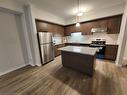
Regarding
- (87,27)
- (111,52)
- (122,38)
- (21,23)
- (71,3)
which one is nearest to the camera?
(122,38)

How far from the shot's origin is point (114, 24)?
3357 millimetres

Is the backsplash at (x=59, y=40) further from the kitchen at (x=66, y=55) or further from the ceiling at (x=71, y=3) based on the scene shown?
the ceiling at (x=71, y=3)

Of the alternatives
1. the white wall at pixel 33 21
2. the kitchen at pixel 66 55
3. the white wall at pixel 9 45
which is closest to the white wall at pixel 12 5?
the kitchen at pixel 66 55

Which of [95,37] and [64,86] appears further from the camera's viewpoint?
[95,37]

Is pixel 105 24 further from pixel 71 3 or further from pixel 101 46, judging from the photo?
pixel 71 3

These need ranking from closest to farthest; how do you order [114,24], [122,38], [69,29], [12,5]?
[12,5], [122,38], [114,24], [69,29]

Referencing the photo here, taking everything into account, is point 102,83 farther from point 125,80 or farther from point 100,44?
point 100,44

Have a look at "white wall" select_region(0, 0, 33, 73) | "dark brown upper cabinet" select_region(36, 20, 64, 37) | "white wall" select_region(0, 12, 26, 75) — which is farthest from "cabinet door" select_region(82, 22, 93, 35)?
"white wall" select_region(0, 12, 26, 75)

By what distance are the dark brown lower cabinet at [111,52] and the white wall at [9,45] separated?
4.68 metres

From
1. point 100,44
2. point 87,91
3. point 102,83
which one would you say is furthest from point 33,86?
point 100,44

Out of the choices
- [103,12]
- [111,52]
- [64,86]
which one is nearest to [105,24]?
[103,12]

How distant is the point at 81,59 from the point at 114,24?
2746 mm

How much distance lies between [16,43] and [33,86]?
7.31ft

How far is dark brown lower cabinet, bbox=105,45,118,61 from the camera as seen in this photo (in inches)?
132
